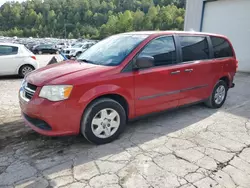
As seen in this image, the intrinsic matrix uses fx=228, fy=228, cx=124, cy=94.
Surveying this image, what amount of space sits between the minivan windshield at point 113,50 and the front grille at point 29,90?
993mm

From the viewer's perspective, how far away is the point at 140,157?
3.03 m

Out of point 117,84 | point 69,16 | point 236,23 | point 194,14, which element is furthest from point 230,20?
point 69,16

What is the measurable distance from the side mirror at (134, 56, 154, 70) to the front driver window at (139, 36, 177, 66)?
0.19 meters

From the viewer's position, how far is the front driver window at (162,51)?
364 cm

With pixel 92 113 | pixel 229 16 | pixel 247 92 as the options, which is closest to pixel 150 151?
pixel 92 113

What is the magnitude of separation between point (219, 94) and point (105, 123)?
9.68ft

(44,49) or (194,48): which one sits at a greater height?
(194,48)

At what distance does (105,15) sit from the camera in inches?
4232

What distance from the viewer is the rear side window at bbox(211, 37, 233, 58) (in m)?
4.75

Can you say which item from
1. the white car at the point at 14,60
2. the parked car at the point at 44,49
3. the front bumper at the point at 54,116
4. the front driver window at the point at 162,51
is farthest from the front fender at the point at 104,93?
the parked car at the point at 44,49

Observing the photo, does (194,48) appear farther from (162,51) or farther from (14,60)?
(14,60)

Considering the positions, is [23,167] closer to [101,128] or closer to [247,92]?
[101,128]

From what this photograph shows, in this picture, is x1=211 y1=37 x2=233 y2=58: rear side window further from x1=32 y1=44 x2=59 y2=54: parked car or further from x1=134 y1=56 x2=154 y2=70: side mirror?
x1=32 y1=44 x2=59 y2=54: parked car

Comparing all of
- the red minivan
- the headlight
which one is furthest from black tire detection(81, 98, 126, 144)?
the headlight
